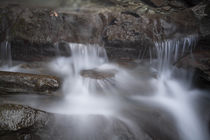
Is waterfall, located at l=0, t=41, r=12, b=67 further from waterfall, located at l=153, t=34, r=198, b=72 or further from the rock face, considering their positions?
waterfall, located at l=153, t=34, r=198, b=72

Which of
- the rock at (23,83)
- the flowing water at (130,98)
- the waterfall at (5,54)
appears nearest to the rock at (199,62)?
the flowing water at (130,98)

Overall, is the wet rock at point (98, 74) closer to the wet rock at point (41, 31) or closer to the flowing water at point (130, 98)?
the flowing water at point (130, 98)

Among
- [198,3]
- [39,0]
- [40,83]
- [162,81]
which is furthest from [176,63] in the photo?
[39,0]

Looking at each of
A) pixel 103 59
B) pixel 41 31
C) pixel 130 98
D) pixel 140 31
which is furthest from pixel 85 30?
pixel 130 98

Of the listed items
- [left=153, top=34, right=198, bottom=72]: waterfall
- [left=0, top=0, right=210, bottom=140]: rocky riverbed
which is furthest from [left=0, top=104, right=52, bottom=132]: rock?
[left=153, top=34, right=198, bottom=72]: waterfall

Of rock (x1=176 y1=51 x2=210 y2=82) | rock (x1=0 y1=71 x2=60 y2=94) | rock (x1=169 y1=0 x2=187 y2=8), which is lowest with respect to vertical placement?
rock (x1=0 y1=71 x2=60 y2=94)

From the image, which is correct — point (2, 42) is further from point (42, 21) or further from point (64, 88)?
point (64, 88)

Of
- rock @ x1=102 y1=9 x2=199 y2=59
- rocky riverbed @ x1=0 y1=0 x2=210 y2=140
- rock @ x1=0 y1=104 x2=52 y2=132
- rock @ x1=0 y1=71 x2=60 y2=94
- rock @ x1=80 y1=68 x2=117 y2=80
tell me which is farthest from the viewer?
rock @ x1=102 y1=9 x2=199 y2=59

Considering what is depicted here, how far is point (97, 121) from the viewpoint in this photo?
9.94 feet

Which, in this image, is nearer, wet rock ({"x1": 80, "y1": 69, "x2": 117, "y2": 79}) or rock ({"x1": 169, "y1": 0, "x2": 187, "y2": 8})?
wet rock ({"x1": 80, "y1": 69, "x2": 117, "y2": 79})

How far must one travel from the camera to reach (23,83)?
343 cm

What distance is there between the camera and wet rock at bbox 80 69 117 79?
4.96 m

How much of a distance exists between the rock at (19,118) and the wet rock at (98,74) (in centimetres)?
258

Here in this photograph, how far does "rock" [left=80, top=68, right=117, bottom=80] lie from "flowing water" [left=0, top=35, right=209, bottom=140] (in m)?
0.09
